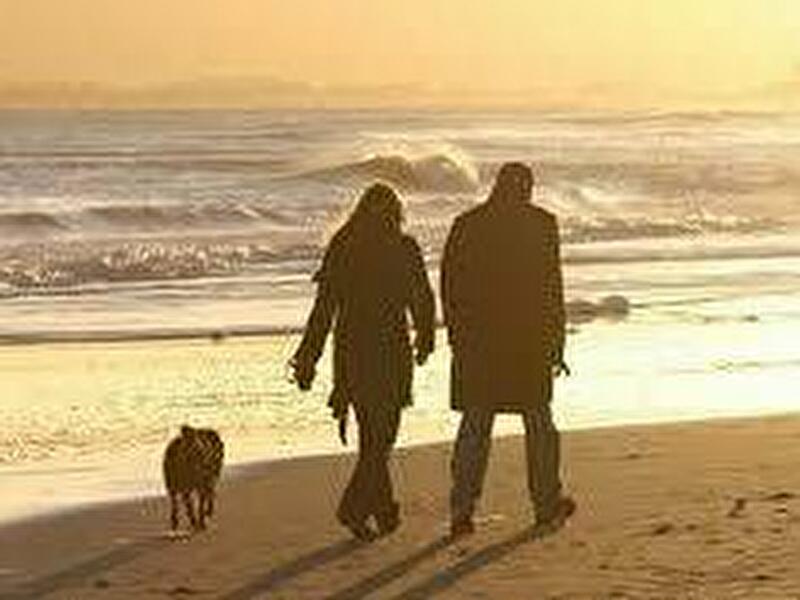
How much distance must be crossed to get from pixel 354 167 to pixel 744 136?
6128 centimetres

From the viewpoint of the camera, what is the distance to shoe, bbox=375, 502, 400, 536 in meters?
10.2

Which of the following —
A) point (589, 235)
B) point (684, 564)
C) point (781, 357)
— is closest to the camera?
point (684, 564)

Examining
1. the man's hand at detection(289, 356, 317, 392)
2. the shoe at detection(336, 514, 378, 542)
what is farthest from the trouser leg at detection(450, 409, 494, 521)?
the man's hand at detection(289, 356, 317, 392)

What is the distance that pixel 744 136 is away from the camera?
127 m

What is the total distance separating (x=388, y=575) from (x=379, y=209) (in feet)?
6.30

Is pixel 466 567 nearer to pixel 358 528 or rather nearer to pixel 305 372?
pixel 358 528

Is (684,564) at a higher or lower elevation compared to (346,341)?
lower

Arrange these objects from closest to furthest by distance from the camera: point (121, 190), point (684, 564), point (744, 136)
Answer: point (684, 564) → point (121, 190) → point (744, 136)

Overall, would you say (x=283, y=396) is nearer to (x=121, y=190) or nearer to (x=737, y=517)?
(x=737, y=517)

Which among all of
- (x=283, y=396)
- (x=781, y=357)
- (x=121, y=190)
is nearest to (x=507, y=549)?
(x=283, y=396)

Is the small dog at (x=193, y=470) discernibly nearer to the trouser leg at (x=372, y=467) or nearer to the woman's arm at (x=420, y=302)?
the trouser leg at (x=372, y=467)

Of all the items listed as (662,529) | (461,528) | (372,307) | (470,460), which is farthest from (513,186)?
(662,529)

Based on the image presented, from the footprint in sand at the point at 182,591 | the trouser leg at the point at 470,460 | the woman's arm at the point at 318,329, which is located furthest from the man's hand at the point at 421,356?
the footprint in sand at the point at 182,591

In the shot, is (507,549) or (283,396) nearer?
(507,549)
